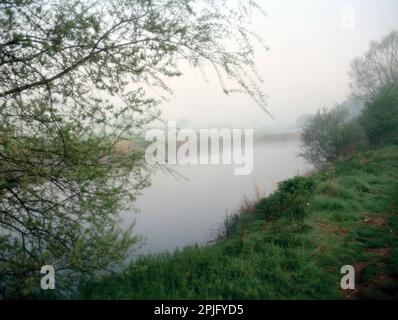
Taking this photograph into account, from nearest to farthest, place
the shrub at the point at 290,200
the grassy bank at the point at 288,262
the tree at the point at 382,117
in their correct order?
1. the grassy bank at the point at 288,262
2. the shrub at the point at 290,200
3. the tree at the point at 382,117

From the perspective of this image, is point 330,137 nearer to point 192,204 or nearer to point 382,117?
point 382,117

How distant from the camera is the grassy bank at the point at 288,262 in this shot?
5.45m

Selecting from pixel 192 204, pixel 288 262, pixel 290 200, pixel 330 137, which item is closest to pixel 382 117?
pixel 330 137

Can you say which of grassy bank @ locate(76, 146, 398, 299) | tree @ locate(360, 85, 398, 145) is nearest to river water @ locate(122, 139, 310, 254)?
grassy bank @ locate(76, 146, 398, 299)

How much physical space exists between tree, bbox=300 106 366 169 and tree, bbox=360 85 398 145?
1063mm

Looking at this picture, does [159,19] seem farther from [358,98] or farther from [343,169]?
[358,98]

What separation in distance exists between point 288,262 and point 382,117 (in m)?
26.5

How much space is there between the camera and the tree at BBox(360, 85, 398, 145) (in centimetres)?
2688

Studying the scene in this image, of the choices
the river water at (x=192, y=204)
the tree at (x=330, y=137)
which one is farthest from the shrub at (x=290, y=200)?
the tree at (x=330, y=137)

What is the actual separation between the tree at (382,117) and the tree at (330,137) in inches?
41.9

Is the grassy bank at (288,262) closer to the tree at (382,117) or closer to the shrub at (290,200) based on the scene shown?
the shrub at (290,200)

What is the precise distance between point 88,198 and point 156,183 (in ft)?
67.5

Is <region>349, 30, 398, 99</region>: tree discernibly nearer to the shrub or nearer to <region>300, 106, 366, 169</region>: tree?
<region>300, 106, 366, 169</region>: tree

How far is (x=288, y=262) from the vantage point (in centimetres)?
649
